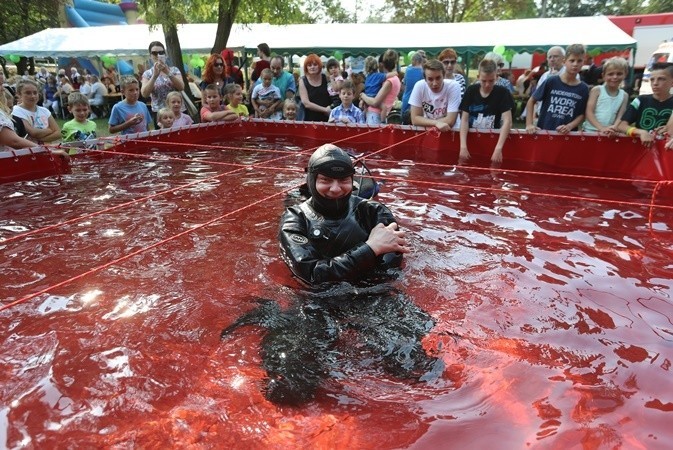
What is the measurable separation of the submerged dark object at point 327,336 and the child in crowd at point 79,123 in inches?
212

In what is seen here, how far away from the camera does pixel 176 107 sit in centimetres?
834

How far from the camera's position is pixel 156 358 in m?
2.98

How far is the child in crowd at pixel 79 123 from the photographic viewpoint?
728 cm

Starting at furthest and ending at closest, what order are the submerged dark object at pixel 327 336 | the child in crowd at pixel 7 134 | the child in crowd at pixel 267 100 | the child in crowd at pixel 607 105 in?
the child in crowd at pixel 267 100, the child in crowd at pixel 607 105, the child in crowd at pixel 7 134, the submerged dark object at pixel 327 336

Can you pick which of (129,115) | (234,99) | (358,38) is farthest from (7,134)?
(358,38)

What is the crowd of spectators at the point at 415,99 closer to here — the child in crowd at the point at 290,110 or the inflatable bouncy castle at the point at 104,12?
the child in crowd at the point at 290,110

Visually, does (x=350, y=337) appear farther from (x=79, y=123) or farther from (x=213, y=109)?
(x=213, y=109)

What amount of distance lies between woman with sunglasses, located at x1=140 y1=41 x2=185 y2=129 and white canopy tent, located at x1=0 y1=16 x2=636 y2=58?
506cm

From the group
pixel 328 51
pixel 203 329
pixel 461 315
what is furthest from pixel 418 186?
pixel 328 51

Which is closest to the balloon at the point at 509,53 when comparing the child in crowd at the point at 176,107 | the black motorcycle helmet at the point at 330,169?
the child in crowd at the point at 176,107

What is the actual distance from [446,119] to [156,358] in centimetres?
565

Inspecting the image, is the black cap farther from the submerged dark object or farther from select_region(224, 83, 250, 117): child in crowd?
select_region(224, 83, 250, 117): child in crowd

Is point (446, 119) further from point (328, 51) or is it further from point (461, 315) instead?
point (328, 51)

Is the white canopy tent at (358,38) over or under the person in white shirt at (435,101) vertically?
over
